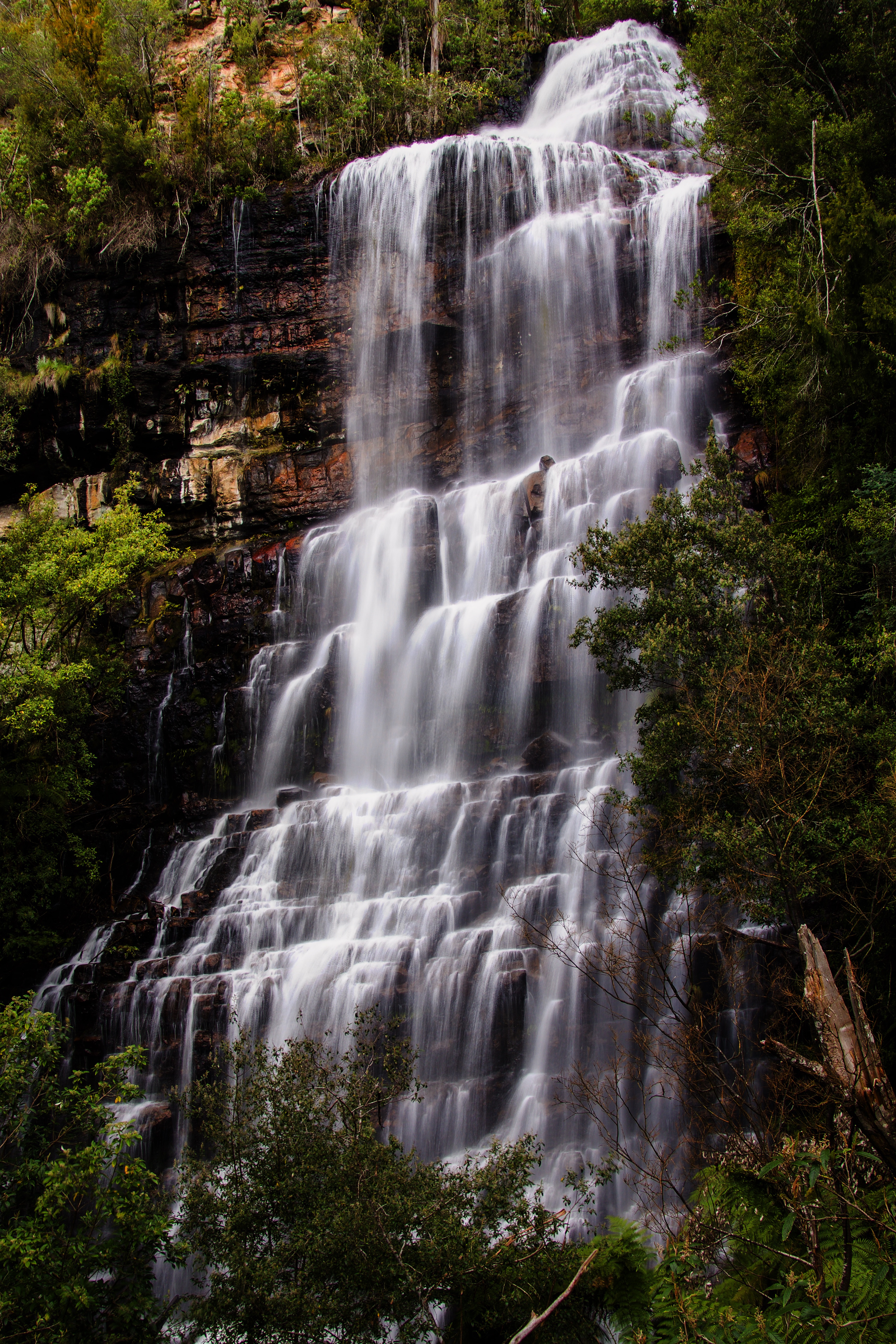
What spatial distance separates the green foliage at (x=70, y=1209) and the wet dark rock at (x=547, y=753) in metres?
12.9

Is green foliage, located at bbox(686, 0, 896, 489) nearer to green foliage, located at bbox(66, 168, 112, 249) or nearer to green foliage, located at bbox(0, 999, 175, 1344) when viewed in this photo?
green foliage, located at bbox(0, 999, 175, 1344)

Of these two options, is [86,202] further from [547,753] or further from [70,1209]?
[70,1209]

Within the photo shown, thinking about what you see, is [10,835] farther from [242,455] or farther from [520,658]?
[242,455]

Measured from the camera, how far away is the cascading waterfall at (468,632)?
17766 mm

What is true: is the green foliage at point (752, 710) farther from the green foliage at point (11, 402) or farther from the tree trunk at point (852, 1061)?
the green foliage at point (11, 402)

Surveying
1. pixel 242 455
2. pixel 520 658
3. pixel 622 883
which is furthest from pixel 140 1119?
pixel 242 455

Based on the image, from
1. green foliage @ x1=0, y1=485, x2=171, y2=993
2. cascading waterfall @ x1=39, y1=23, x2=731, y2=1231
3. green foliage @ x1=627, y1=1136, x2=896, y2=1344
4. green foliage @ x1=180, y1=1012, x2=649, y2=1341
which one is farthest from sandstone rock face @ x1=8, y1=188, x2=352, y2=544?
green foliage @ x1=627, y1=1136, x2=896, y2=1344

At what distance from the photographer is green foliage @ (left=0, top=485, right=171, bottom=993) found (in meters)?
21.8

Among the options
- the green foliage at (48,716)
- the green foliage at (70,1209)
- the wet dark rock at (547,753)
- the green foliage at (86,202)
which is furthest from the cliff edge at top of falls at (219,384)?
the green foliage at (70,1209)

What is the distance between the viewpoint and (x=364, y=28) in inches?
1581

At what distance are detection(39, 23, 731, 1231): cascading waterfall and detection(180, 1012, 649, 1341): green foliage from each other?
4.71m

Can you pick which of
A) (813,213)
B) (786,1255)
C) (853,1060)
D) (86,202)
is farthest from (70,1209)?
(86,202)

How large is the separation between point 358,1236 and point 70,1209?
5827mm

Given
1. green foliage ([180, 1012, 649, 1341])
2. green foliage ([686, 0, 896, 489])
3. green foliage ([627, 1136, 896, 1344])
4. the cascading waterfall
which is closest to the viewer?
green foliage ([627, 1136, 896, 1344])
